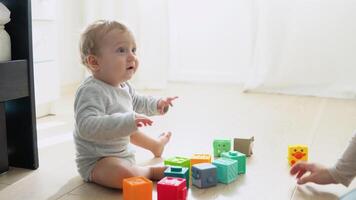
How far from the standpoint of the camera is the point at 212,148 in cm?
129

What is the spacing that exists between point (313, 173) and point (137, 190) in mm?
366

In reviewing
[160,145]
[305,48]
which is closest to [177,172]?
[160,145]

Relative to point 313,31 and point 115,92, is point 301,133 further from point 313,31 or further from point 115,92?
point 313,31

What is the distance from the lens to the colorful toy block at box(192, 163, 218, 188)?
96 centimetres

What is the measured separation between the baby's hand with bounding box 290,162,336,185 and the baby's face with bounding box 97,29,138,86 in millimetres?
437

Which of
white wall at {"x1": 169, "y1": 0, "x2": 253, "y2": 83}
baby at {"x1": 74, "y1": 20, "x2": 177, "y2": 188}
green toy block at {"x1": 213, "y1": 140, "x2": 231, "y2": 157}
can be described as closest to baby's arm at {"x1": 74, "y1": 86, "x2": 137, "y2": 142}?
baby at {"x1": 74, "y1": 20, "x2": 177, "y2": 188}

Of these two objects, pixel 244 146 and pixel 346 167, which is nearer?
pixel 346 167

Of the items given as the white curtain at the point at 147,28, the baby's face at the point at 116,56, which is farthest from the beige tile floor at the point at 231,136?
the baby's face at the point at 116,56

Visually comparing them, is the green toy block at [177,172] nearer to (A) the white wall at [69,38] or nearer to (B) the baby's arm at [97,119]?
(B) the baby's arm at [97,119]

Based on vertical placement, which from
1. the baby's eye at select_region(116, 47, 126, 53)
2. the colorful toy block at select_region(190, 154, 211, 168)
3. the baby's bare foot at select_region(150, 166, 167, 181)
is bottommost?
the baby's bare foot at select_region(150, 166, 167, 181)

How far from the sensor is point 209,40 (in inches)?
97.7

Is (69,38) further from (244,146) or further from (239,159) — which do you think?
(239,159)

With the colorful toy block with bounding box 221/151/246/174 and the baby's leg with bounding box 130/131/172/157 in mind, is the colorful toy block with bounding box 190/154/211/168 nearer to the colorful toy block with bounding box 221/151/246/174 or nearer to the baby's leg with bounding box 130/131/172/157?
the colorful toy block with bounding box 221/151/246/174

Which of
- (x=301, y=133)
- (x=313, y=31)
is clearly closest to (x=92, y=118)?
(x=301, y=133)
